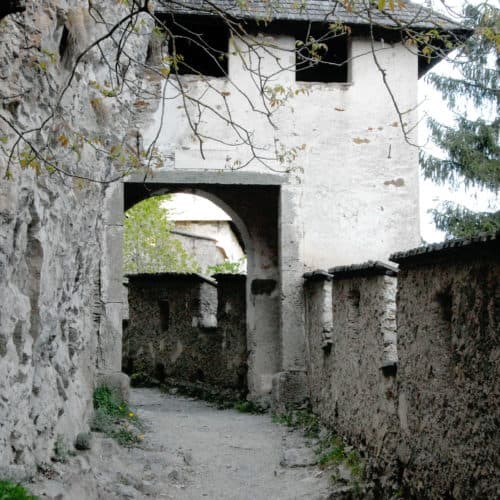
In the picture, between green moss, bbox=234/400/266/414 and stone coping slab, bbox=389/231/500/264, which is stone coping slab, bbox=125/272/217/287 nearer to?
green moss, bbox=234/400/266/414

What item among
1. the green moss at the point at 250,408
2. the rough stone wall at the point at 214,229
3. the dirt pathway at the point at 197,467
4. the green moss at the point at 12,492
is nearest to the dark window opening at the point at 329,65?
the green moss at the point at 250,408

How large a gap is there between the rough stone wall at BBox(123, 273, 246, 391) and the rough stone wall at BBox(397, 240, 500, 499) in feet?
22.9

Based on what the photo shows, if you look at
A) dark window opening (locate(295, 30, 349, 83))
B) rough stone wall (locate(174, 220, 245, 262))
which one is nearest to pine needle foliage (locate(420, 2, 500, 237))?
dark window opening (locate(295, 30, 349, 83))

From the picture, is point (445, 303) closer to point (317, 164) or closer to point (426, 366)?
point (426, 366)

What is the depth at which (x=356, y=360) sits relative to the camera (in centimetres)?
728

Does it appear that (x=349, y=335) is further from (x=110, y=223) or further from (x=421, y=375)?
(x=110, y=223)

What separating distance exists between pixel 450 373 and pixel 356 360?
255 cm

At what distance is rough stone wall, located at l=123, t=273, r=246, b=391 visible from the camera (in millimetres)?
12750

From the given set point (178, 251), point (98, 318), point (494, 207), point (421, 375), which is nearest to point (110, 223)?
point (98, 318)

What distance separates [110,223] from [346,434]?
4318 millimetres

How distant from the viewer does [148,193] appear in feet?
39.1

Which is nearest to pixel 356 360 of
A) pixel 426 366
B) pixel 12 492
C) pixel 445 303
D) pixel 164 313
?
pixel 426 366

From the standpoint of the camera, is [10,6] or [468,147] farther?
[468,147]

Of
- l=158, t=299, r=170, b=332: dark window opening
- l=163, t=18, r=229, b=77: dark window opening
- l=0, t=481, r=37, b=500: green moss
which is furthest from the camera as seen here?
l=158, t=299, r=170, b=332: dark window opening
